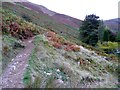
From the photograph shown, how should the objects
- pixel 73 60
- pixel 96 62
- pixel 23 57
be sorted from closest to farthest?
pixel 23 57 → pixel 73 60 → pixel 96 62

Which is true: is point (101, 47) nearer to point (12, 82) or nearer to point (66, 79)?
point (66, 79)

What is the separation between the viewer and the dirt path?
25.1ft

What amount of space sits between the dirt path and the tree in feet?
56.8

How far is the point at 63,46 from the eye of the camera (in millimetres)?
13352

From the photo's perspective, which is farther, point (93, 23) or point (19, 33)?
point (93, 23)

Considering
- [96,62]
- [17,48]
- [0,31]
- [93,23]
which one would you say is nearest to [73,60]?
[96,62]

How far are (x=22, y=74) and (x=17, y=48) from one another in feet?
11.7

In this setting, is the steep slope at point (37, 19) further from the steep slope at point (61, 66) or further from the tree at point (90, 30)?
the steep slope at point (61, 66)

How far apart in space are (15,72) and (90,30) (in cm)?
2023

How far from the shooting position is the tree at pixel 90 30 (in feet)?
92.5

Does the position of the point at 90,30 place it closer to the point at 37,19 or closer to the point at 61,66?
the point at 37,19

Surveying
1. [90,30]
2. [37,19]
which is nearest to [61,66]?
[90,30]

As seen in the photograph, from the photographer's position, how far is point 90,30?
93.0 ft

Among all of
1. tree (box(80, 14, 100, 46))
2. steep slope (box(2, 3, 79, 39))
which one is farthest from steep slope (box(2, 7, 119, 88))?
steep slope (box(2, 3, 79, 39))
